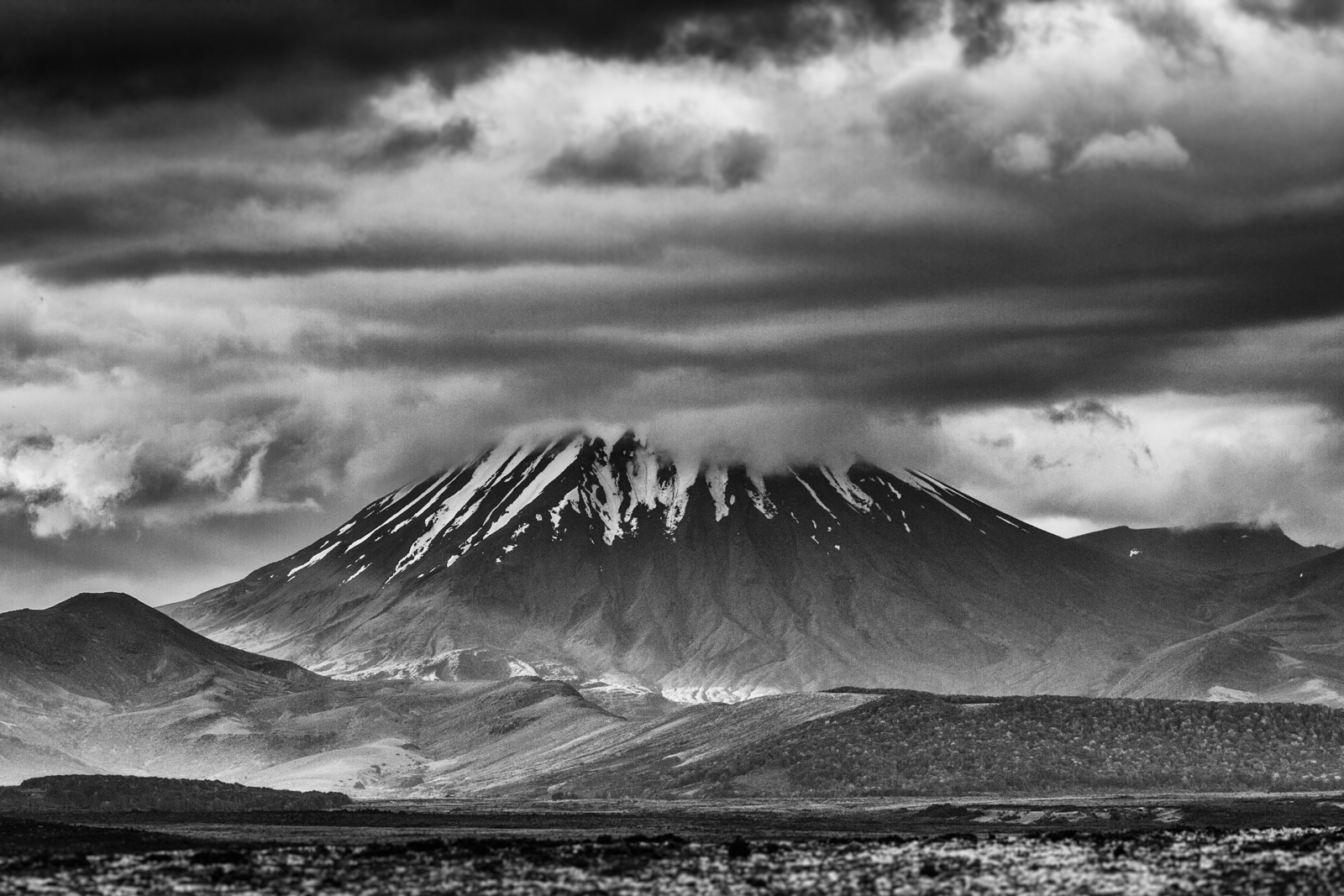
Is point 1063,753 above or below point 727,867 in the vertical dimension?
above

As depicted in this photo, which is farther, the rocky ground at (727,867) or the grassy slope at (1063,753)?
the grassy slope at (1063,753)

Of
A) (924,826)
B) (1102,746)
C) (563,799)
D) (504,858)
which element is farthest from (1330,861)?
(563,799)

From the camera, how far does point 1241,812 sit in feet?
433

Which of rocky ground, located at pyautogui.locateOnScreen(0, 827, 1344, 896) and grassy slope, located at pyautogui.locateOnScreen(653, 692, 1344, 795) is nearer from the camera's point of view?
rocky ground, located at pyautogui.locateOnScreen(0, 827, 1344, 896)

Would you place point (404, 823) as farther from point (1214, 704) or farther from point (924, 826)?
point (1214, 704)

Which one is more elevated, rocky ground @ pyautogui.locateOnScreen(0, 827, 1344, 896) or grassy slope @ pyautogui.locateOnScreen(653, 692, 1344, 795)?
grassy slope @ pyautogui.locateOnScreen(653, 692, 1344, 795)

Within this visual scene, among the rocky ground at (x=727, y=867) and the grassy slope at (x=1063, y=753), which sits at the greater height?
the grassy slope at (x=1063, y=753)

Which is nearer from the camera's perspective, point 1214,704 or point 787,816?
point 787,816

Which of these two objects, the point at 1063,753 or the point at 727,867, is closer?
the point at 727,867

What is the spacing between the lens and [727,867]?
252ft

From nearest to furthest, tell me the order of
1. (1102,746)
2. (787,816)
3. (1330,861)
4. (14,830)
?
(1330,861) → (14,830) → (787,816) → (1102,746)

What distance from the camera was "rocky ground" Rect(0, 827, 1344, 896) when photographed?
6950 cm

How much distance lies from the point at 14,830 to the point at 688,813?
52.0 metres

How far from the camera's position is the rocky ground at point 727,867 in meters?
69.5
